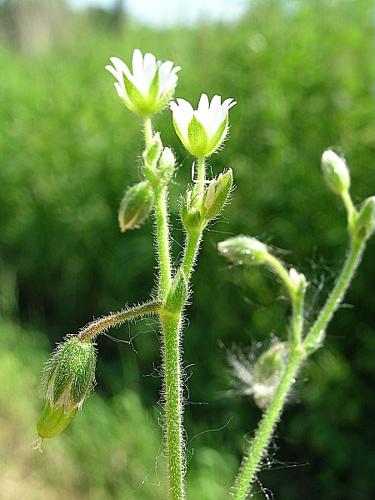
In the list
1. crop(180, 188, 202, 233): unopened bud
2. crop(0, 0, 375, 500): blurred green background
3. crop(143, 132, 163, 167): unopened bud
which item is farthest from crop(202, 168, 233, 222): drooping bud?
crop(0, 0, 375, 500): blurred green background

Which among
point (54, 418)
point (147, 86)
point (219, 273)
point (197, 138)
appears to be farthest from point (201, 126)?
point (219, 273)

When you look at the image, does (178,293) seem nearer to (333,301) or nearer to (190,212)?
(190,212)

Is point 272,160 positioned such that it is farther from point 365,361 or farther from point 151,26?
point 151,26

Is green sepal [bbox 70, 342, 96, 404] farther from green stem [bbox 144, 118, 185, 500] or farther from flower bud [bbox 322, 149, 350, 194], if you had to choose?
flower bud [bbox 322, 149, 350, 194]

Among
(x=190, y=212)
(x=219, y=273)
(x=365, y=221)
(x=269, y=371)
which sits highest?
(x=190, y=212)

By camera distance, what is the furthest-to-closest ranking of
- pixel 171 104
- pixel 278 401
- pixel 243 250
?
1. pixel 243 250
2. pixel 278 401
3. pixel 171 104

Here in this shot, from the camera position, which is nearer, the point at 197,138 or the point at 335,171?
the point at 197,138
